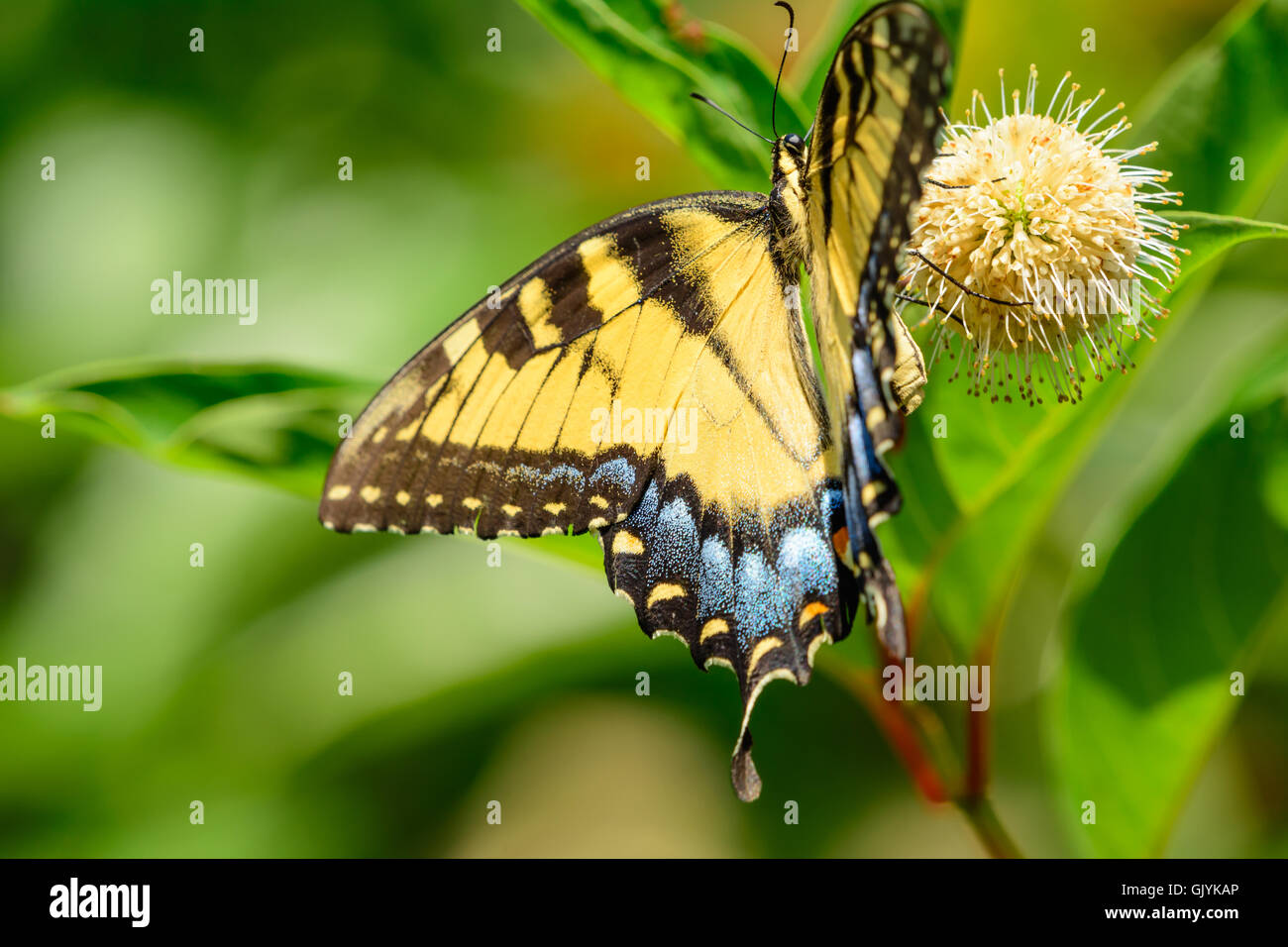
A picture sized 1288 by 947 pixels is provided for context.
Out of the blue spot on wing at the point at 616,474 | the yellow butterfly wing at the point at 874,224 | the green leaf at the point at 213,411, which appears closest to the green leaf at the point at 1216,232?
the yellow butterfly wing at the point at 874,224

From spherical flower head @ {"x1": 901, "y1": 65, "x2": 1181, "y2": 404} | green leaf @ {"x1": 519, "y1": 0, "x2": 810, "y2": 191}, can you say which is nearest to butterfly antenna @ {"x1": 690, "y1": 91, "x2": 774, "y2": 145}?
green leaf @ {"x1": 519, "y1": 0, "x2": 810, "y2": 191}

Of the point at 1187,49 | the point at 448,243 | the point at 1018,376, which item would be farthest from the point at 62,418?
the point at 1187,49

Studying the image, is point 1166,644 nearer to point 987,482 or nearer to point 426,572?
point 987,482

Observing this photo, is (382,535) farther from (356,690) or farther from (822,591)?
(822,591)

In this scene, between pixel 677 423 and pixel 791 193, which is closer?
pixel 791 193

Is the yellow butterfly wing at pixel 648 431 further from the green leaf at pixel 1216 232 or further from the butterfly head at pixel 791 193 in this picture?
the green leaf at pixel 1216 232

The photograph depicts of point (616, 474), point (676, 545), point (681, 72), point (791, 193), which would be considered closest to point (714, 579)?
point (676, 545)
